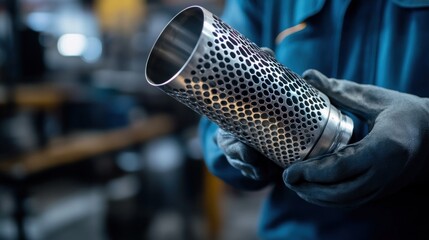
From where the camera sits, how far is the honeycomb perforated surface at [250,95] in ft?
1.36

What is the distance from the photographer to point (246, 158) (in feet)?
1.70

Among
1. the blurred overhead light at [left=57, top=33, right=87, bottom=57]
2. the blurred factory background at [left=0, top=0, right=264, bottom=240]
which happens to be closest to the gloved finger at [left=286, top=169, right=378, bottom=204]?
the blurred factory background at [left=0, top=0, right=264, bottom=240]

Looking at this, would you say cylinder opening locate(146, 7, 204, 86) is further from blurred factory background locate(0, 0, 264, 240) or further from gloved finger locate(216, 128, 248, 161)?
blurred factory background locate(0, 0, 264, 240)

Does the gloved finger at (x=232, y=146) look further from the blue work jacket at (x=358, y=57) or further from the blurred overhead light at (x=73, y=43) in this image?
the blurred overhead light at (x=73, y=43)

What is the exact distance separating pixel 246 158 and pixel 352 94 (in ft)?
0.46

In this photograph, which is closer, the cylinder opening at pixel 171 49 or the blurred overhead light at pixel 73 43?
the cylinder opening at pixel 171 49

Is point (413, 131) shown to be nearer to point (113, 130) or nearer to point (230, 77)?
point (230, 77)

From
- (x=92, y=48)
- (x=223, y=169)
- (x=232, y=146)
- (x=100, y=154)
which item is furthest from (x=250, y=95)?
(x=92, y=48)

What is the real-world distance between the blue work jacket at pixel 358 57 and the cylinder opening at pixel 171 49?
18cm

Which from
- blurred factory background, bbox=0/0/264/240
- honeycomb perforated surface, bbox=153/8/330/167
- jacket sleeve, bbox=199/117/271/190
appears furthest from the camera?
blurred factory background, bbox=0/0/264/240

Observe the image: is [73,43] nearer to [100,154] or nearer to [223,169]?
[100,154]

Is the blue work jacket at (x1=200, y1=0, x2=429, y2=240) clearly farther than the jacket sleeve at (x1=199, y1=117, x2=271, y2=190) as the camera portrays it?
No

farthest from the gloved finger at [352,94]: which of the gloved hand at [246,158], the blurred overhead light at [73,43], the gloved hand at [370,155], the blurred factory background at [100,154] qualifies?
the blurred overhead light at [73,43]

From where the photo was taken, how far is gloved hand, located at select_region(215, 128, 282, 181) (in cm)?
52
